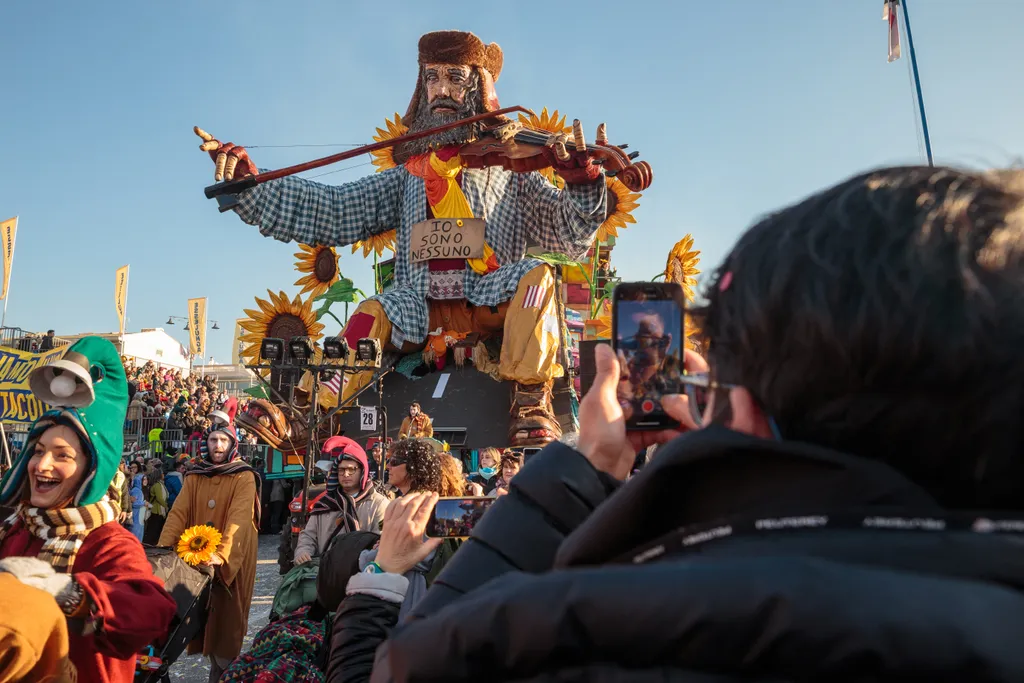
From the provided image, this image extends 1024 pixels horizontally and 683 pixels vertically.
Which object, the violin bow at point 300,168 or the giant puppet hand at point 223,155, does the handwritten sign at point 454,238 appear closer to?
the violin bow at point 300,168

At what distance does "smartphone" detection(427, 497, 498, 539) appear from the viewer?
1.60 meters

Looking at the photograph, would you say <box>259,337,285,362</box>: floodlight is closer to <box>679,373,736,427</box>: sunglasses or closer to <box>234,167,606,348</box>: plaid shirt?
<box>234,167,606,348</box>: plaid shirt

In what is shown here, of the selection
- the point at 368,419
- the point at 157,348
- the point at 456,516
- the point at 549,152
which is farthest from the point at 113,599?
the point at 157,348

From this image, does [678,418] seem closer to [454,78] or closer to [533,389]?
[533,389]

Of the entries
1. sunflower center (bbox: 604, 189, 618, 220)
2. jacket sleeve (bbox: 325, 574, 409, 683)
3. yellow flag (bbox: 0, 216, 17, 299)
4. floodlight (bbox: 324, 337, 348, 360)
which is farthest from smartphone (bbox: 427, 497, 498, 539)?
yellow flag (bbox: 0, 216, 17, 299)

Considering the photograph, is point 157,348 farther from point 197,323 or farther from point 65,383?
point 65,383

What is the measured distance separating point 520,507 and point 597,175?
21.4ft

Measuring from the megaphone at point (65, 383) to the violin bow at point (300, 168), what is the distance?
466 centimetres

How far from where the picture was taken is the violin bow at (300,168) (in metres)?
6.69

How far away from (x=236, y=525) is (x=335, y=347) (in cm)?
279

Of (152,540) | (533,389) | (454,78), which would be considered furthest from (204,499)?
(454,78)

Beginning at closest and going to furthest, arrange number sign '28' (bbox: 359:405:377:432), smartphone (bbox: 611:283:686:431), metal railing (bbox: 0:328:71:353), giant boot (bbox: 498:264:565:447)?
smartphone (bbox: 611:283:686:431) → giant boot (bbox: 498:264:565:447) → number sign '28' (bbox: 359:405:377:432) → metal railing (bbox: 0:328:71:353)

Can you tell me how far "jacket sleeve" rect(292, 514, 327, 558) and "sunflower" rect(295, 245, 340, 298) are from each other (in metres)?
5.55

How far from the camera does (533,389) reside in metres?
7.68
